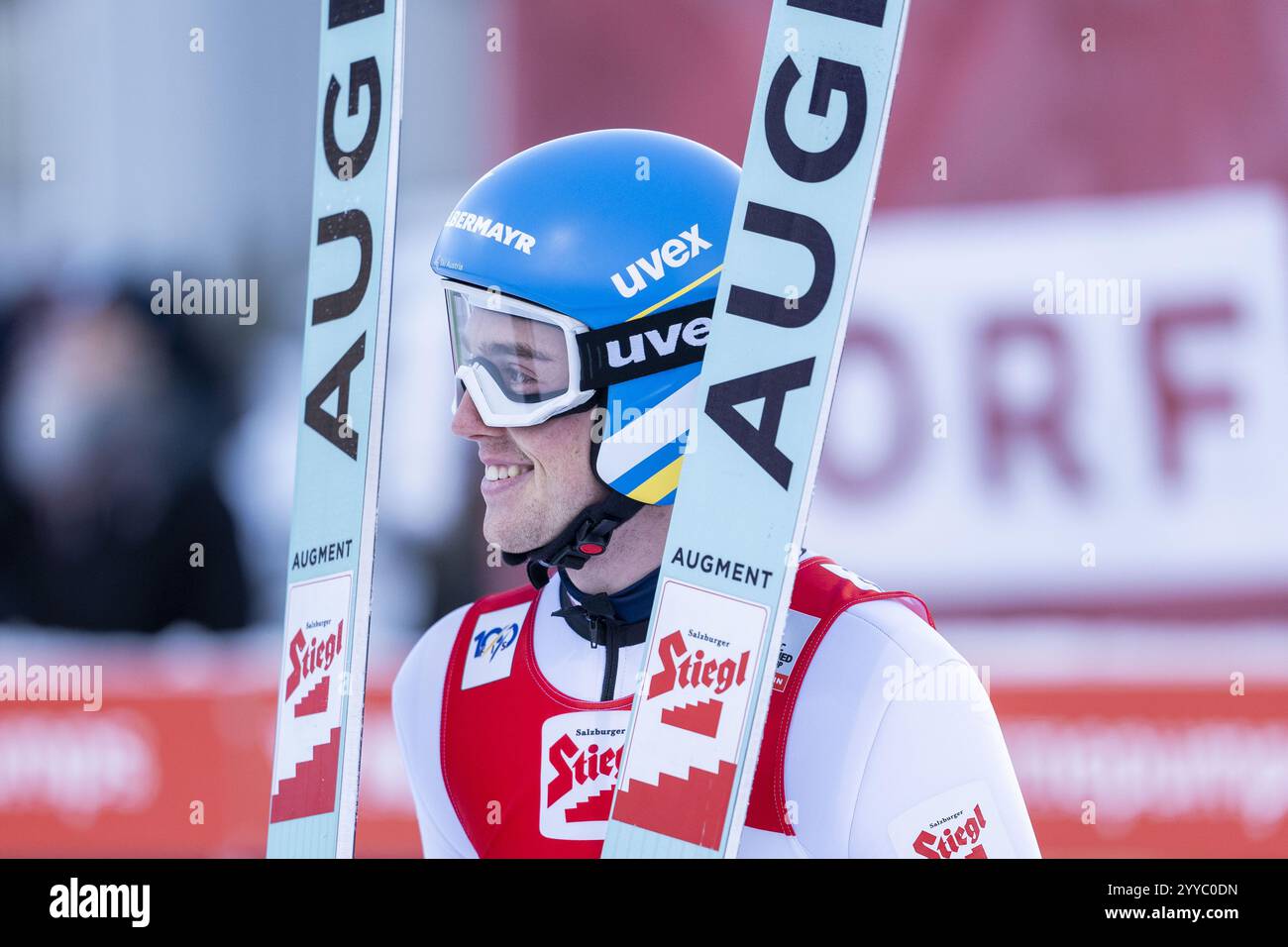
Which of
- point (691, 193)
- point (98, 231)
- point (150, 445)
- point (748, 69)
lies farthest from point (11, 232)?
point (691, 193)

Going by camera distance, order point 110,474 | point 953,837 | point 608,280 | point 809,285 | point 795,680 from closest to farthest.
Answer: point 809,285
point 953,837
point 795,680
point 608,280
point 110,474

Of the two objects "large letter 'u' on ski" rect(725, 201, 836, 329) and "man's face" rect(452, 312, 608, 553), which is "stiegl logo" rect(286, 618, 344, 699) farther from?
"large letter 'u' on ski" rect(725, 201, 836, 329)

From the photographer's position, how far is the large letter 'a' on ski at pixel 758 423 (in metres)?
1.74

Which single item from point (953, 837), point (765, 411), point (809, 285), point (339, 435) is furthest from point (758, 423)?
point (339, 435)

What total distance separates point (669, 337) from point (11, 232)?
468cm

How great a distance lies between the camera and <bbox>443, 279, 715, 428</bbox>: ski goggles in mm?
2219

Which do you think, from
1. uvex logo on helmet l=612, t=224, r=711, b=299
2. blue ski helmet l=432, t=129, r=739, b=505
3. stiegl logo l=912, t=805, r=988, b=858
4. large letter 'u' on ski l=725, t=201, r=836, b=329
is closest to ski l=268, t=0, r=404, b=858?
blue ski helmet l=432, t=129, r=739, b=505

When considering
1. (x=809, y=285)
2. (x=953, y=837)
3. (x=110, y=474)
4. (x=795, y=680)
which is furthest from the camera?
(x=110, y=474)

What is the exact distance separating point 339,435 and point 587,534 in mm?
451

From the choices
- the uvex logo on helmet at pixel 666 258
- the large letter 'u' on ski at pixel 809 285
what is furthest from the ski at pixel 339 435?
the large letter 'u' on ski at pixel 809 285

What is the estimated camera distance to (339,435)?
88.9 inches

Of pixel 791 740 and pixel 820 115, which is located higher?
pixel 820 115

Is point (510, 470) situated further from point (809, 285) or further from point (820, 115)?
point (820, 115)
